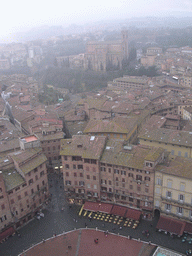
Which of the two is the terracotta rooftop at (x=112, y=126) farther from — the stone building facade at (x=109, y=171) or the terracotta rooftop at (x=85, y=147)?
the terracotta rooftop at (x=85, y=147)

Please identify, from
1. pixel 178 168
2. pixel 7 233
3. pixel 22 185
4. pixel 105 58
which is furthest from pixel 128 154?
pixel 105 58

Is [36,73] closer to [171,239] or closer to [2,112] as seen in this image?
[2,112]

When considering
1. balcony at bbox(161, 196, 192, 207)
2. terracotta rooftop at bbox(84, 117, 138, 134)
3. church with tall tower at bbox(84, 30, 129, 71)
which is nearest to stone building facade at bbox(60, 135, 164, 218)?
balcony at bbox(161, 196, 192, 207)

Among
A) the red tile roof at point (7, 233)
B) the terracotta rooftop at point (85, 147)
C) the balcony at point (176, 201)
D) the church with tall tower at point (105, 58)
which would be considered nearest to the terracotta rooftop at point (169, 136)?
the terracotta rooftop at point (85, 147)

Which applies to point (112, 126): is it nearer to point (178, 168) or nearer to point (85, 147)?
point (85, 147)

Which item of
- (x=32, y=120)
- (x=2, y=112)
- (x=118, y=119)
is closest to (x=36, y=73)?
(x=2, y=112)

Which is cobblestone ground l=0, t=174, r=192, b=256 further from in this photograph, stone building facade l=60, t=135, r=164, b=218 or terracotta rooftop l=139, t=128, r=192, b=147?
terracotta rooftop l=139, t=128, r=192, b=147
